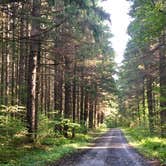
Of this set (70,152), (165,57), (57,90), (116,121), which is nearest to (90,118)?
(57,90)

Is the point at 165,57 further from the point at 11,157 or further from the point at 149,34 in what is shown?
the point at 11,157

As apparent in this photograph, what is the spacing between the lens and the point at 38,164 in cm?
1505

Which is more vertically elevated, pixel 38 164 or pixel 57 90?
pixel 57 90

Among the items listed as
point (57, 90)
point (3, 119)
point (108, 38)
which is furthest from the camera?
point (108, 38)

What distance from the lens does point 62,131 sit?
3188cm

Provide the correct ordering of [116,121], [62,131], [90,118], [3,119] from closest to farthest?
[3,119] < [62,131] < [90,118] < [116,121]

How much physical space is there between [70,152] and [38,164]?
684 centimetres

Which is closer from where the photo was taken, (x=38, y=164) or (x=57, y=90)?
(x=38, y=164)

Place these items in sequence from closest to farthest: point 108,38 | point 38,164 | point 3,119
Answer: point 38,164 < point 3,119 < point 108,38

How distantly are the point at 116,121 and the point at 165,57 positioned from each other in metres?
104

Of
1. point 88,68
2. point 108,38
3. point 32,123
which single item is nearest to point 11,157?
point 32,123

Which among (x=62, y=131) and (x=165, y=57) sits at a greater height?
(x=165, y=57)

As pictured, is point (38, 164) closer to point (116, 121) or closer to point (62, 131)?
point (62, 131)

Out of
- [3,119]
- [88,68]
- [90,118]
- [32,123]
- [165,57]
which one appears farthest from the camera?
[90,118]
